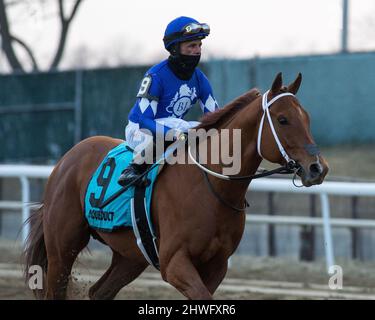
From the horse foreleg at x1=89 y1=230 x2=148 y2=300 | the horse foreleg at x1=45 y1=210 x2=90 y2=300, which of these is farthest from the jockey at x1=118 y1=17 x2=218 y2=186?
the horse foreleg at x1=89 y1=230 x2=148 y2=300

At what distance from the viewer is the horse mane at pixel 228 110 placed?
6.02 m

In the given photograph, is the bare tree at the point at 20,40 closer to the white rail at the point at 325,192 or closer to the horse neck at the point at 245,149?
the white rail at the point at 325,192

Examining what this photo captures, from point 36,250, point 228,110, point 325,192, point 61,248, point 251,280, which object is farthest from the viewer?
point 325,192

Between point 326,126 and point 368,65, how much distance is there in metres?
1.37

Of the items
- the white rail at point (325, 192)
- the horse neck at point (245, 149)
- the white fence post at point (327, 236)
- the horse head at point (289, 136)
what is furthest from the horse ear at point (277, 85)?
the white fence post at point (327, 236)

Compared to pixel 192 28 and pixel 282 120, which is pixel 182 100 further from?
pixel 282 120

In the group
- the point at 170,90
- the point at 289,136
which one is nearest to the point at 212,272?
the point at 289,136

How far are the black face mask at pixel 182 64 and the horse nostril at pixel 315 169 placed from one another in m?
1.28

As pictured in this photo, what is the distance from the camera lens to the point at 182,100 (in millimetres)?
6355

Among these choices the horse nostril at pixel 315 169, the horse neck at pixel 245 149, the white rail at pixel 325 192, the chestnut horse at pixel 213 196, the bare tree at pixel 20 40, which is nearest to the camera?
the horse nostril at pixel 315 169

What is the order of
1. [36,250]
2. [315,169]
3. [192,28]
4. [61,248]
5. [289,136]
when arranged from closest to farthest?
[315,169]
[289,136]
[192,28]
[61,248]
[36,250]

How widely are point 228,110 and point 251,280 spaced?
12.1 ft

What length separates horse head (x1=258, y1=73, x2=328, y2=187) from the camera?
5.39m

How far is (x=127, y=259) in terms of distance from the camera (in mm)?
6992
